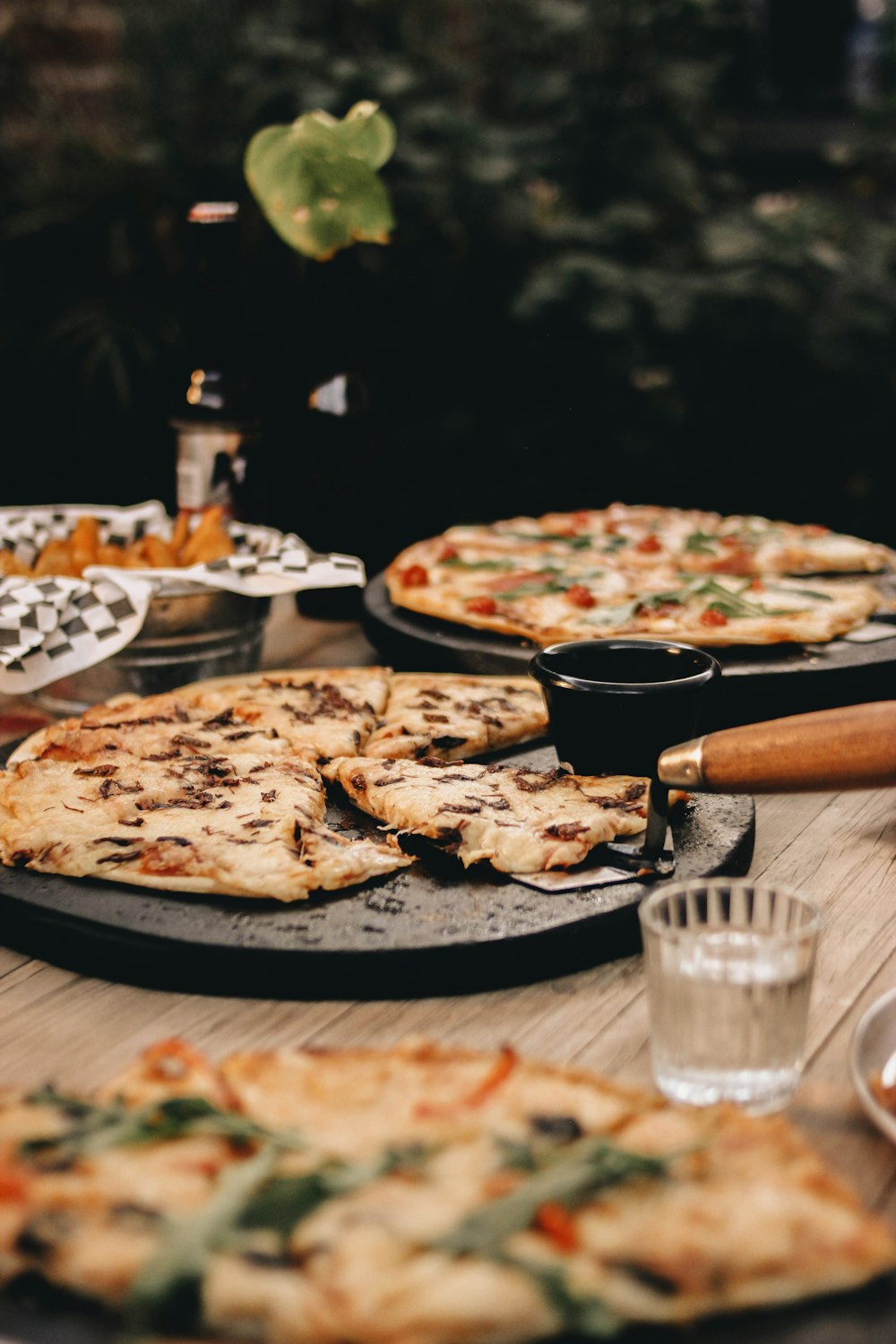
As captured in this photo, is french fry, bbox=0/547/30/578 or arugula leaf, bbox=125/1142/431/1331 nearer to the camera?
arugula leaf, bbox=125/1142/431/1331

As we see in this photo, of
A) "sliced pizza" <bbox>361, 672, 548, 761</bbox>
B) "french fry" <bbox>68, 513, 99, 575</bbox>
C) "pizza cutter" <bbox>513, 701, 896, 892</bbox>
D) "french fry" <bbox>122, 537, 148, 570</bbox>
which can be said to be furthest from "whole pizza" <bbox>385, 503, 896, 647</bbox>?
"pizza cutter" <bbox>513, 701, 896, 892</bbox>

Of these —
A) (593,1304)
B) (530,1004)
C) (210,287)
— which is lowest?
(530,1004)

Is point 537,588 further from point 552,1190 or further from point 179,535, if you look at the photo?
point 552,1190

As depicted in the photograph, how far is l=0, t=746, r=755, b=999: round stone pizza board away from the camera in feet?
5.47

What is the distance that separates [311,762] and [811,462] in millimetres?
5548

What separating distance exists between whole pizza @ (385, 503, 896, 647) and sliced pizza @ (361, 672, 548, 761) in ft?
1.16

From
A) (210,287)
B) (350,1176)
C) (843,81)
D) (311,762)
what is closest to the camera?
(350,1176)

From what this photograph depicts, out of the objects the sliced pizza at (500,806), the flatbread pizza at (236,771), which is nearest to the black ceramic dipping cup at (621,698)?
the sliced pizza at (500,806)

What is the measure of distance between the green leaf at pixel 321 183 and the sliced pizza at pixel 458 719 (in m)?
1.44

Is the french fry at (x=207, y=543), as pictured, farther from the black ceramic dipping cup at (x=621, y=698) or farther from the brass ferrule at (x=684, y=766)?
the brass ferrule at (x=684, y=766)

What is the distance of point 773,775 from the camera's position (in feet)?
5.11

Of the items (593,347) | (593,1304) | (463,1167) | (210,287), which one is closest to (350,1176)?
(463,1167)

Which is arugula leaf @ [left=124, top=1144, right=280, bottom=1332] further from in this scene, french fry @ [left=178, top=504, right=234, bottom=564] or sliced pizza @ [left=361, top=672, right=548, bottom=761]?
french fry @ [left=178, top=504, right=234, bottom=564]

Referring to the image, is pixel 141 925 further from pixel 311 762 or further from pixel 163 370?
pixel 163 370
